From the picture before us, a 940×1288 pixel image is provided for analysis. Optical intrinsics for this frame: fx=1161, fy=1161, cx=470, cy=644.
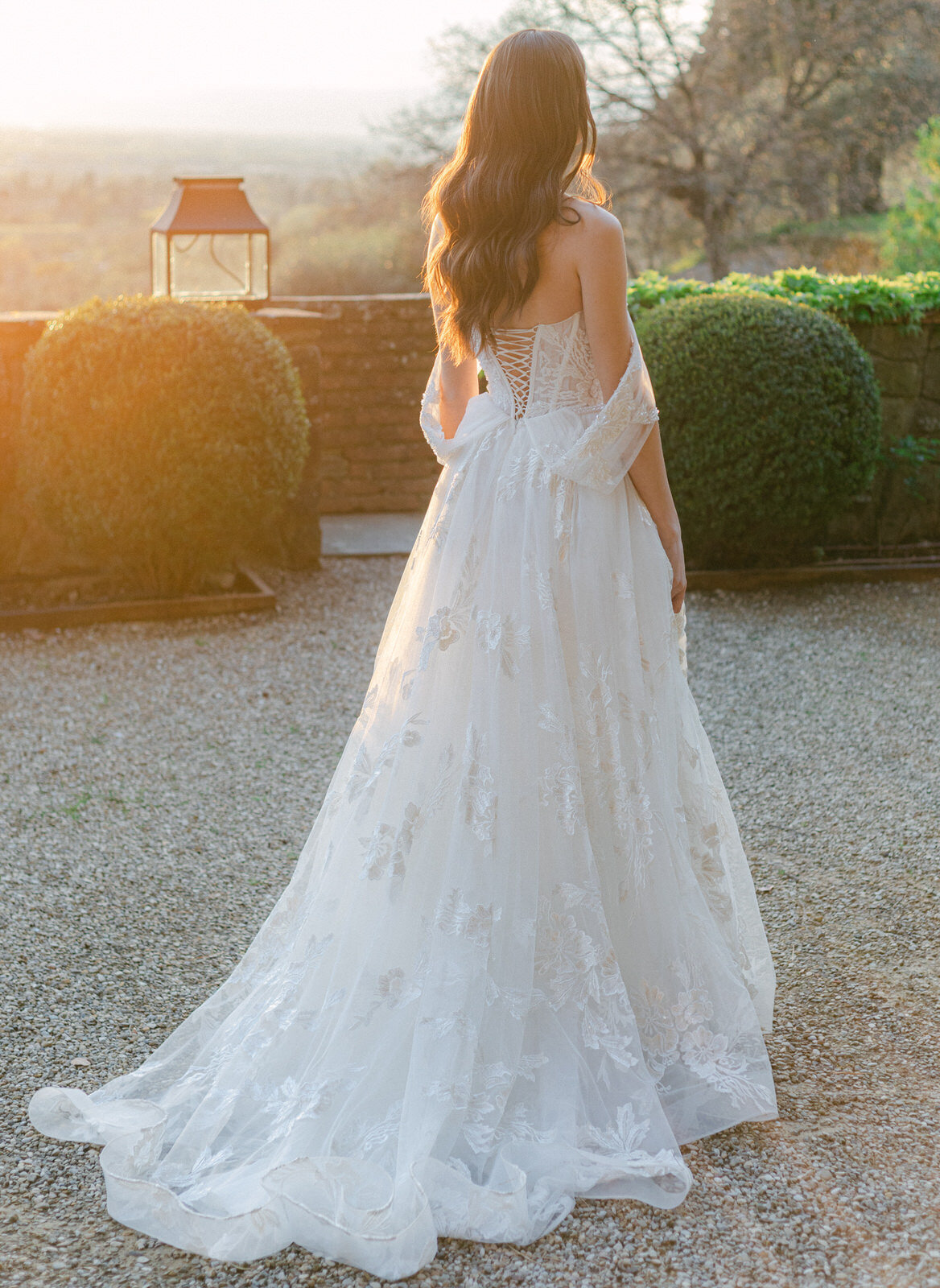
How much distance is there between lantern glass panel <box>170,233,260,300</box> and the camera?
6812 mm

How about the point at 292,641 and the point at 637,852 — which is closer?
the point at 637,852

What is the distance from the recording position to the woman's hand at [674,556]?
2424 mm

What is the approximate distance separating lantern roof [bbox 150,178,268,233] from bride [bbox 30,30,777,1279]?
4761 millimetres

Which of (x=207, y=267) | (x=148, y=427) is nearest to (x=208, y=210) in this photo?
Result: (x=207, y=267)

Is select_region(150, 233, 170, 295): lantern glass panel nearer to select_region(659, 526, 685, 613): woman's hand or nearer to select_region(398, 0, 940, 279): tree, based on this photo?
select_region(659, 526, 685, 613): woman's hand

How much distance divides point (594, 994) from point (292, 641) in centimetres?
377

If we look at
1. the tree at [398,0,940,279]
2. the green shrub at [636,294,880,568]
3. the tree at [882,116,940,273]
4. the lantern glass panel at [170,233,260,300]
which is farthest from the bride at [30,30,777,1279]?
the tree at [398,0,940,279]

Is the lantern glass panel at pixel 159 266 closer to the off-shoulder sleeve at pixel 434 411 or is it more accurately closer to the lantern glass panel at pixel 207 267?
the lantern glass panel at pixel 207 267

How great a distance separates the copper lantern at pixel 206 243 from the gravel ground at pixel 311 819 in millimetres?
1978

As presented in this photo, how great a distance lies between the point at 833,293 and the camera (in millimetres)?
7000

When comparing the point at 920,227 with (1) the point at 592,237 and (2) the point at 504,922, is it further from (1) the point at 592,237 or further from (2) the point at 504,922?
(2) the point at 504,922

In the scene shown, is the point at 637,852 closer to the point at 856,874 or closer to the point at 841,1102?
the point at 841,1102

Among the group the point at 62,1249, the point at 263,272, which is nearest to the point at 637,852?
the point at 62,1249

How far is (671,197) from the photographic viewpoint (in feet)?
61.6
